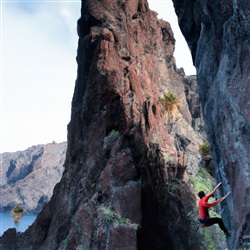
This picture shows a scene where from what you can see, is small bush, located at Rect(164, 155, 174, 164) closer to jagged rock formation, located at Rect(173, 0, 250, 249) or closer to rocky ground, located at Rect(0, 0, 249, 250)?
rocky ground, located at Rect(0, 0, 249, 250)

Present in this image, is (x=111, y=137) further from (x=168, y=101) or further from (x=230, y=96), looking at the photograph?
(x=168, y=101)

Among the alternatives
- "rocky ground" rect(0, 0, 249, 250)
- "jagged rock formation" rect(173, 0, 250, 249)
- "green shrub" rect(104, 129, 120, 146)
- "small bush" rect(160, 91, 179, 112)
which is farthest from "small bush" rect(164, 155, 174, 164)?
"small bush" rect(160, 91, 179, 112)

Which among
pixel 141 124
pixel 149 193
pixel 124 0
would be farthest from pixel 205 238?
pixel 124 0

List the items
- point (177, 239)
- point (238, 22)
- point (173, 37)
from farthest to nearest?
point (173, 37) → point (177, 239) → point (238, 22)

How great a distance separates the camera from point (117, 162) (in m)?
23.5

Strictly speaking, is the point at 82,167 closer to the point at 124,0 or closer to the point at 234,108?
the point at 234,108

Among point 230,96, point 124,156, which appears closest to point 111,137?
point 124,156

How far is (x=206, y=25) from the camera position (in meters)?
20.4

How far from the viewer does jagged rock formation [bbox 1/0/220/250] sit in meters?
22.1

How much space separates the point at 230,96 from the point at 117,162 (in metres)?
11.8

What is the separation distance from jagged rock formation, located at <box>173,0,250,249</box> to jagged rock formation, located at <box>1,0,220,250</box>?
7349mm

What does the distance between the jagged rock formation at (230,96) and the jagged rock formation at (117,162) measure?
735cm

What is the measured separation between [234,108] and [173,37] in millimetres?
48609

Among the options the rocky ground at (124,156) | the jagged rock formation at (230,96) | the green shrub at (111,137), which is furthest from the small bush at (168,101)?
the jagged rock formation at (230,96)
